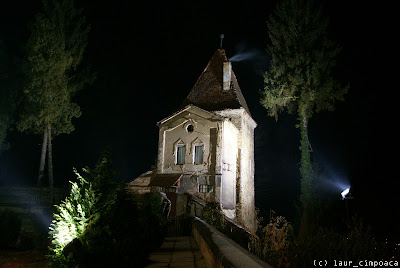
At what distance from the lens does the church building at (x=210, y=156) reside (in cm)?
2034

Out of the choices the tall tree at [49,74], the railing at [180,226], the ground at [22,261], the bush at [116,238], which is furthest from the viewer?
the tall tree at [49,74]

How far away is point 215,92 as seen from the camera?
80.3ft

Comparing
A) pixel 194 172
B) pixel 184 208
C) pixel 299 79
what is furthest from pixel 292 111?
pixel 184 208

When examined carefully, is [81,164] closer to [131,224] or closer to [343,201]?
[343,201]

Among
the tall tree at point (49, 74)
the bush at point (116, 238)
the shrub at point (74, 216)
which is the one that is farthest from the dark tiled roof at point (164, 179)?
the shrub at point (74, 216)

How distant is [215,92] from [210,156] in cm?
622

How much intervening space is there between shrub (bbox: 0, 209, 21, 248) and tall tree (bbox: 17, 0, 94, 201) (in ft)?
36.7

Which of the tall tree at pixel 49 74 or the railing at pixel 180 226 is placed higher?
the tall tree at pixel 49 74

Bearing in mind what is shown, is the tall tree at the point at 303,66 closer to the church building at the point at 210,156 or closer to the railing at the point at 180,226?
the church building at the point at 210,156

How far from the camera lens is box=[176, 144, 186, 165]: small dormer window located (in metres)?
21.7

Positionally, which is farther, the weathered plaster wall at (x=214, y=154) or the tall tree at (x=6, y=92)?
the tall tree at (x=6, y=92)

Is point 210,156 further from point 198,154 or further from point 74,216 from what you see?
point 74,216

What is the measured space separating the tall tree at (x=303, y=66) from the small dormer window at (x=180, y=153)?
769cm

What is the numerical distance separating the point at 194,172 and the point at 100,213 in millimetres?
15703
